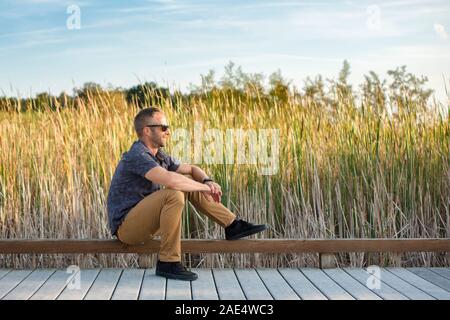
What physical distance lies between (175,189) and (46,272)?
1.02 meters

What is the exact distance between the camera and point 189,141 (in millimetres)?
4648

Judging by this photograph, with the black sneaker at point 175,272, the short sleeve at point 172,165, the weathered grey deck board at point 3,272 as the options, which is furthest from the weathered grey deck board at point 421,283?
the weathered grey deck board at point 3,272

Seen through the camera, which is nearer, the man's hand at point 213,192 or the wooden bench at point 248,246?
the man's hand at point 213,192

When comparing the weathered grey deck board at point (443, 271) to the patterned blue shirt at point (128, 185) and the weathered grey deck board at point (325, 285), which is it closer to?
the weathered grey deck board at point (325, 285)

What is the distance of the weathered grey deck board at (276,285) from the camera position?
348cm

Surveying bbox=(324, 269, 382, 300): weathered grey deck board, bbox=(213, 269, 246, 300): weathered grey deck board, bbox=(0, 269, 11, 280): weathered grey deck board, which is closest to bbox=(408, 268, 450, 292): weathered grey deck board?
bbox=(324, 269, 382, 300): weathered grey deck board

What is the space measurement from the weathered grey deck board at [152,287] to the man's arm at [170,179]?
523mm

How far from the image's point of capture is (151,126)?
151 inches

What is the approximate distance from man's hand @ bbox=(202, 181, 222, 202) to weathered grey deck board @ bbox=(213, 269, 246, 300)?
0.44 metres

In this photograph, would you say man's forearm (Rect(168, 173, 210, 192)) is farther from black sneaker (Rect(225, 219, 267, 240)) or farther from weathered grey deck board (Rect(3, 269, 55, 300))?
weathered grey deck board (Rect(3, 269, 55, 300))

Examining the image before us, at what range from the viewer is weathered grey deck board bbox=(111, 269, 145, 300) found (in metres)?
3.48

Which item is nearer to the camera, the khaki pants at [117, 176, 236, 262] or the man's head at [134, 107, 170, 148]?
the khaki pants at [117, 176, 236, 262]

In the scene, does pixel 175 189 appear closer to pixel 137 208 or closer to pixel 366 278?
pixel 137 208

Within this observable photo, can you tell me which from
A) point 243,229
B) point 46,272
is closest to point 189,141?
point 243,229
